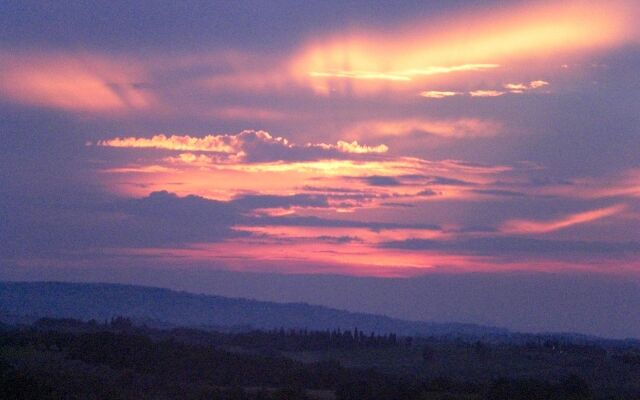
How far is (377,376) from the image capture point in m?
110

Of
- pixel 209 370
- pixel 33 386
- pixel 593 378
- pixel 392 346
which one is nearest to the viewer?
pixel 33 386

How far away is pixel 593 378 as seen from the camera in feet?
381

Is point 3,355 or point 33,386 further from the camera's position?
→ point 3,355

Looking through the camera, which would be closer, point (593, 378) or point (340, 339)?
point (593, 378)

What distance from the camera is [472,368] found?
127562 mm

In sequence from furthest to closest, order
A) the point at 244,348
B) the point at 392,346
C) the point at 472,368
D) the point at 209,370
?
the point at 392,346, the point at 244,348, the point at 472,368, the point at 209,370

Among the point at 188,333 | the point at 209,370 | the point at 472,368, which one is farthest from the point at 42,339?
the point at 188,333

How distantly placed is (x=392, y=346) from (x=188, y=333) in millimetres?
33352

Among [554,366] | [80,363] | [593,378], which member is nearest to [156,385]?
[80,363]

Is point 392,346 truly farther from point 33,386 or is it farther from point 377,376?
point 33,386

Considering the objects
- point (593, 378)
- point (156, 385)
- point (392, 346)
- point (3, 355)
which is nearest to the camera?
point (3, 355)

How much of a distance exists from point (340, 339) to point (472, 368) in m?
53.4

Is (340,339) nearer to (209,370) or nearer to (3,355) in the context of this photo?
(209,370)

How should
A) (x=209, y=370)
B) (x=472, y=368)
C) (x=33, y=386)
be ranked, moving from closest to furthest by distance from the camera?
1. (x=33, y=386)
2. (x=209, y=370)
3. (x=472, y=368)
